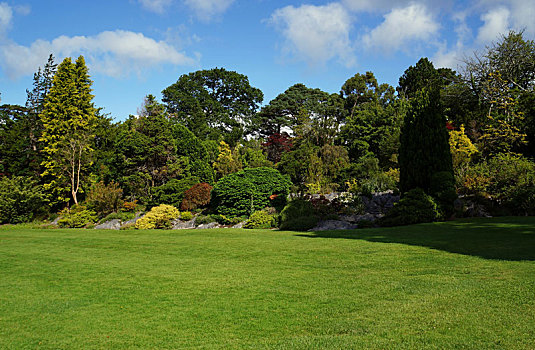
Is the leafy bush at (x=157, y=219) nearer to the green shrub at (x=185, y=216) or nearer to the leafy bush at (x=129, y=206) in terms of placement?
the green shrub at (x=185, y=216)

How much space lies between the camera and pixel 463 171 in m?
15.5

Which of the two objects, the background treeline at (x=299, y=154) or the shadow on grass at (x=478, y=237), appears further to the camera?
the background treeline at (x=299, y=154)

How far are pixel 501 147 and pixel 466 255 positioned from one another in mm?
16234

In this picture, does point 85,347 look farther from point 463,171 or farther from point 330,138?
point 330,138

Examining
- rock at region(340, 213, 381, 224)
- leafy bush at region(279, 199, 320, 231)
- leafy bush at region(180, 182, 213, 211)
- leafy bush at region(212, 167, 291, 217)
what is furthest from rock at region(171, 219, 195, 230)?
rock at region(340, 213, 381, 224)

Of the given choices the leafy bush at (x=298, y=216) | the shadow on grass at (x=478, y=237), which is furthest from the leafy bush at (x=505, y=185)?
the leafy bush at (x=298, y=216)

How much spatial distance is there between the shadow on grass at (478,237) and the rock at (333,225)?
283cm

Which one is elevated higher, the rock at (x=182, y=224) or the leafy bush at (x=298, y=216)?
the leafy bush at (x=298, y=216)

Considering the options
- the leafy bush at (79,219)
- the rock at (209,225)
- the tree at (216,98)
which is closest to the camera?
the rock at (209,225)

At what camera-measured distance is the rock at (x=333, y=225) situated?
43.9 feet

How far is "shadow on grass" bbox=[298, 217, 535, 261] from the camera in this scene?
262 inches

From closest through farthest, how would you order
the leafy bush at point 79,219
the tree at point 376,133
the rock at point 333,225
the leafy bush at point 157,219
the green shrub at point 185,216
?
the rock at point 333,225
the leafy bush at point 157,219
the green shrub at point 185,216
the leafy bush at point 79,219
the tree at point 376,133

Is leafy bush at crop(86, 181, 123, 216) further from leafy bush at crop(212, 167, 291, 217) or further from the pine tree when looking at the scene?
the pine tree

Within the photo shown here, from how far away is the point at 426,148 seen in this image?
1391cm
